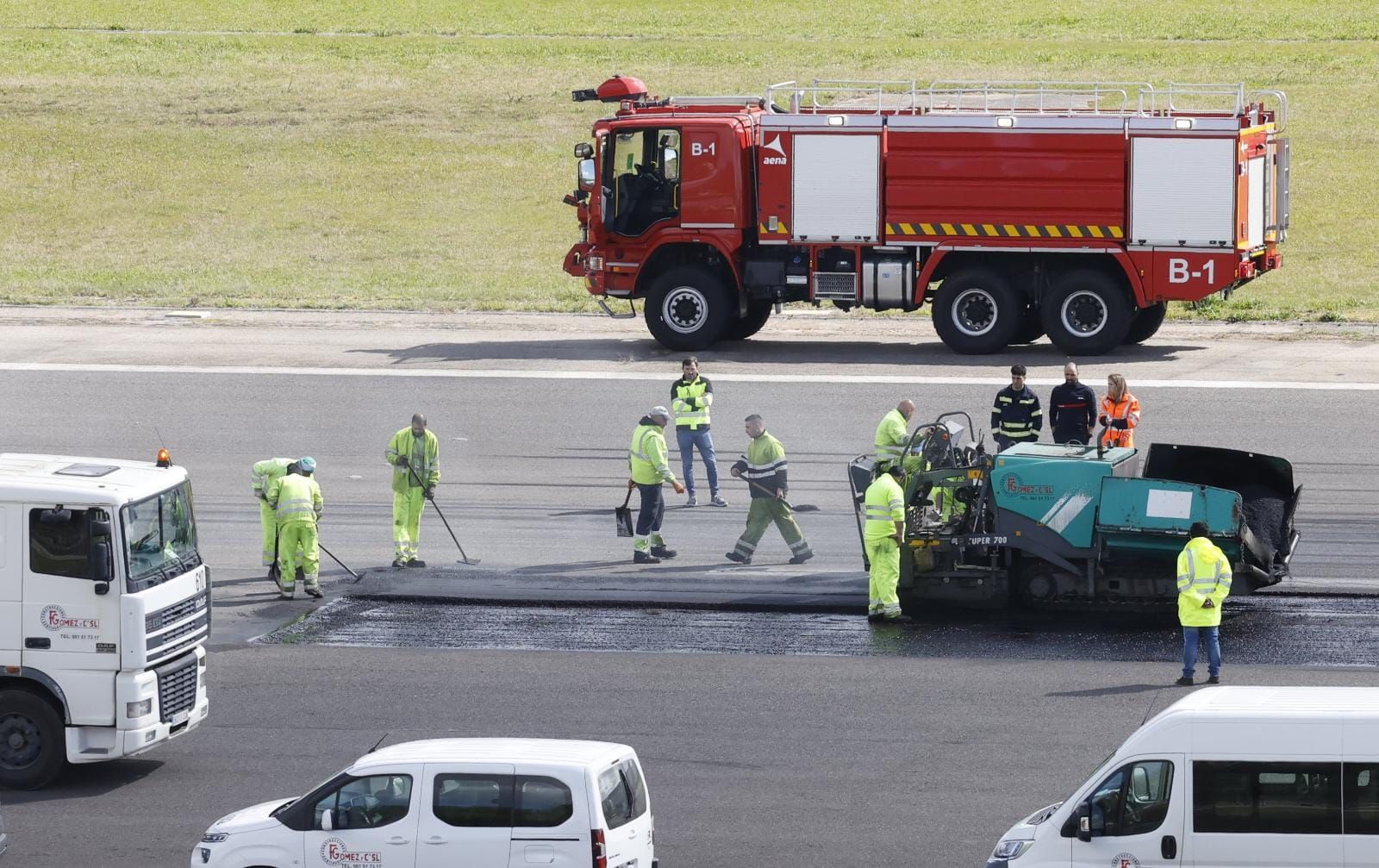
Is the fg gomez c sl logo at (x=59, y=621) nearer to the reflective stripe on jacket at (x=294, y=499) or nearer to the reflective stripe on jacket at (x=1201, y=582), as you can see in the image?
the reflective stripe on jacket at (x=294, y=499)

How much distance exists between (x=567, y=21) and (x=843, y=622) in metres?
46.6

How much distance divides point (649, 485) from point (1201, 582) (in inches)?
238

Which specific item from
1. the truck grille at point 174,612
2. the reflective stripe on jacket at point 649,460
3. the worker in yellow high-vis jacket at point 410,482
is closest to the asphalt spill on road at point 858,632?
the worker in yellow high-vis jacket at point 410,482

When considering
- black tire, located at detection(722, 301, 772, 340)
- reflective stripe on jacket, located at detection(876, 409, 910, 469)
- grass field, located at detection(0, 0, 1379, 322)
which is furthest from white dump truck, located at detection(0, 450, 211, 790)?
grass field, located at detection(0, 0, 1379, 322)

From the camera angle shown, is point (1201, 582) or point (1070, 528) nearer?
point (1201, 582)

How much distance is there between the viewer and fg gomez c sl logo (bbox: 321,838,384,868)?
9.83 m

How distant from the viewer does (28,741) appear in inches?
495

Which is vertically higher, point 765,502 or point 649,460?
point 649,460

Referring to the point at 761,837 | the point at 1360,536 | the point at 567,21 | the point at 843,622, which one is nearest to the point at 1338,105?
the point at 567,21

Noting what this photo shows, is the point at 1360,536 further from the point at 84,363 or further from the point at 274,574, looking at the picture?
the point at 84,363

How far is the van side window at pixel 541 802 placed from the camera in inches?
379

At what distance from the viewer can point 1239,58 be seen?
5088 cm

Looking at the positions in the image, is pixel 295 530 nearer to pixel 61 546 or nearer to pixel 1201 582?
pixel 61 546

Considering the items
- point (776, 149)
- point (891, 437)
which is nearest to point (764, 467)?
point (891, 437)
